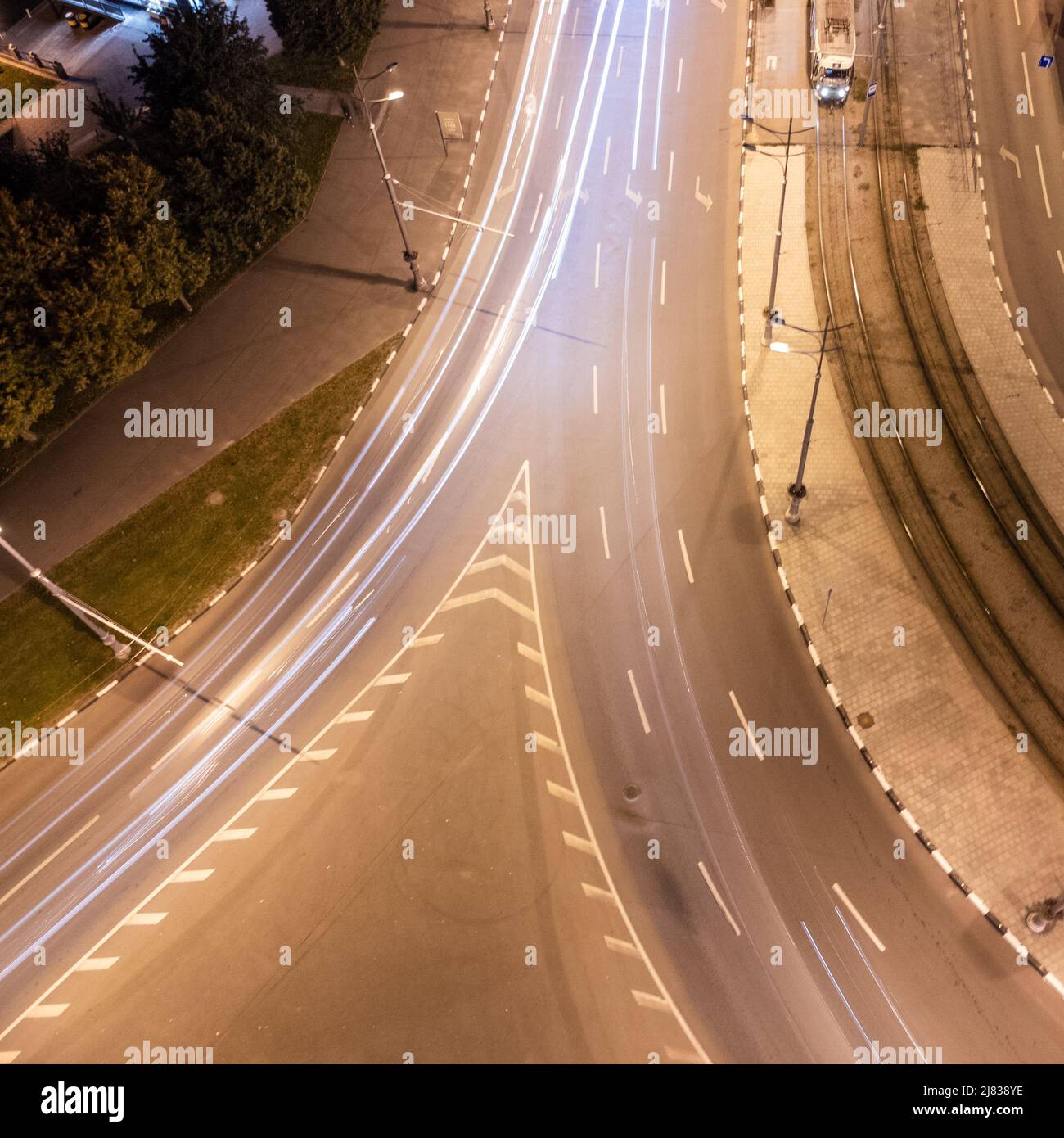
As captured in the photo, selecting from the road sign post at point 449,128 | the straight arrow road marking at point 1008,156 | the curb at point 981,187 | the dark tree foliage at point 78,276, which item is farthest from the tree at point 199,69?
the straight arrow road marking at point 1008,156

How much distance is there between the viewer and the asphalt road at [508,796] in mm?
24922

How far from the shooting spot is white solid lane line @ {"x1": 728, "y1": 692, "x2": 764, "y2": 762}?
28.4 m

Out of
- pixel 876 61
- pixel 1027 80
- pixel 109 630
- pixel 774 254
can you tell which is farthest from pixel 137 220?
pixel 1027 80

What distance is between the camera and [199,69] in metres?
37.4

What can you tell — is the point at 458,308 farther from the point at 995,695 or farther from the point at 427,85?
the point at 995,695

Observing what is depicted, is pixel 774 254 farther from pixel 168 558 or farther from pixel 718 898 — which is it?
pixel 168 558

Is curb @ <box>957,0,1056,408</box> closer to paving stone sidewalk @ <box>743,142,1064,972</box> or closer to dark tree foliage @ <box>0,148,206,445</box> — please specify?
paving stone sidewalk @ <box>743,142,1064,972</box>

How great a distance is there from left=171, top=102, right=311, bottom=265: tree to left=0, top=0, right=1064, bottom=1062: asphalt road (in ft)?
31.7

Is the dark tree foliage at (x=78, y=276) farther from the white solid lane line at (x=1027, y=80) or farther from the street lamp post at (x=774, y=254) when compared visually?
the white solid lane line at (x=1027, y=80)

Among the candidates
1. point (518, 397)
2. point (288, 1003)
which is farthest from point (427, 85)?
point (288, 1003)

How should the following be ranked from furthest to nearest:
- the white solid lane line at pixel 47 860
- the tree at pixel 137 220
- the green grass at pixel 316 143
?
the green grass at pixel 316 143 < the tree at pixel 137 220 < the white solid lane line at pixel 47 860

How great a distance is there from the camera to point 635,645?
30.7m

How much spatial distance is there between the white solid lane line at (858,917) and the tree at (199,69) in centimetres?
3870
